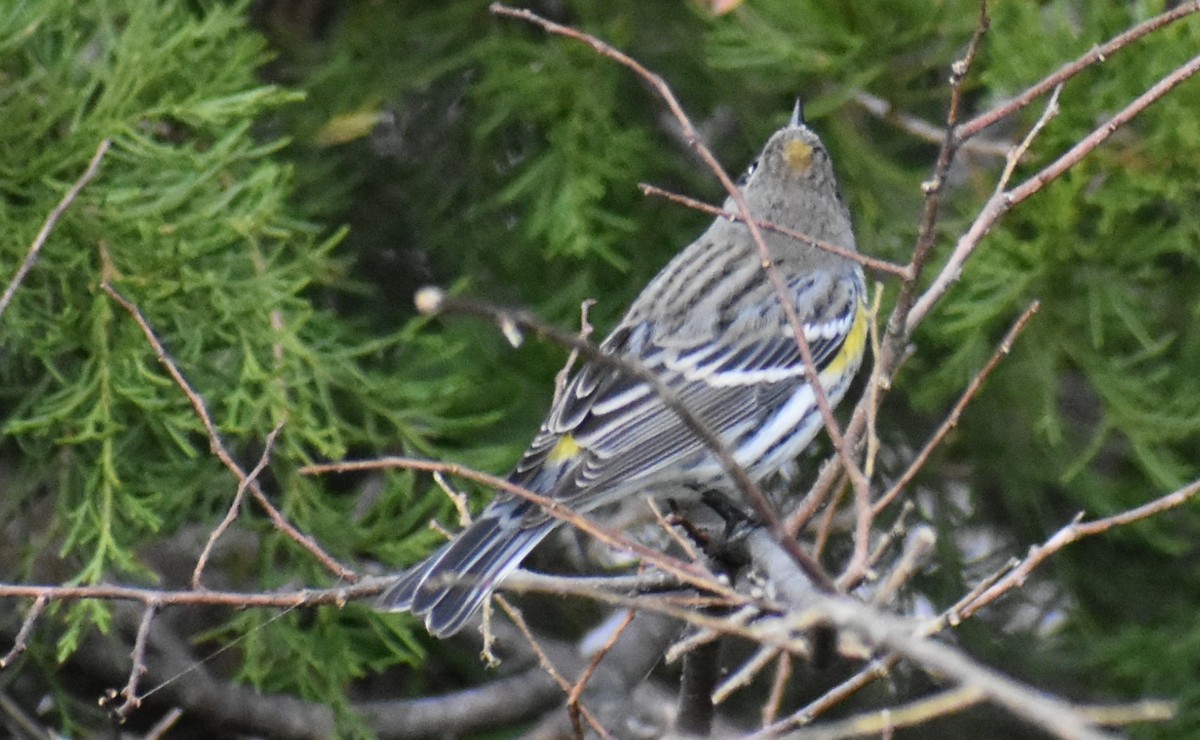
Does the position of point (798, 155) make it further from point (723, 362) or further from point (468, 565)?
point (468, 565)

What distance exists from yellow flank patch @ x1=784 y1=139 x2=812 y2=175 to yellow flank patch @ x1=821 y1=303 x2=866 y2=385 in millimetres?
377

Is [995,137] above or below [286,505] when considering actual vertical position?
below

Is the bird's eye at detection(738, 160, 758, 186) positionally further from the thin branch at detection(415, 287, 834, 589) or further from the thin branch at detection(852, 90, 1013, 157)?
the thin branch at detection(415, 287, 834, 589)

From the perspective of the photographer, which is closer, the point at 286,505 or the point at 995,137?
the point at 286,505

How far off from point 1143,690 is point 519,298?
5.80ft

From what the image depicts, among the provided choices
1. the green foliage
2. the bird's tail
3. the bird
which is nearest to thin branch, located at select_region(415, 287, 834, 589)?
the bird's tail

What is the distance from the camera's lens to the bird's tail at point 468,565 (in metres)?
2.84

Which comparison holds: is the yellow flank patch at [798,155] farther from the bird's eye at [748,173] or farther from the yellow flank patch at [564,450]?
the yellow flank patch at [564,450]

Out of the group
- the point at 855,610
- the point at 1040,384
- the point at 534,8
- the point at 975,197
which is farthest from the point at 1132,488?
the point at 855,610

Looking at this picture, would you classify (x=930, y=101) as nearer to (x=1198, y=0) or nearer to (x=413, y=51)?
(x=413, y=51)

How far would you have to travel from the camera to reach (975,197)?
4.01m

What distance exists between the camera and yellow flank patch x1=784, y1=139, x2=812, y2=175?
3.78 metres

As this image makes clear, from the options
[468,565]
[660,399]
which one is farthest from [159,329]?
[660,399]

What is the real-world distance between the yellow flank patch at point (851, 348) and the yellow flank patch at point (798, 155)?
1.24 feet
